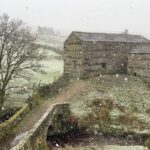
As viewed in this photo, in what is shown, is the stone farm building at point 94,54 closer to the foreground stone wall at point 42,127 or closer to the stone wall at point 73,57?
the stone wall at point 73,57

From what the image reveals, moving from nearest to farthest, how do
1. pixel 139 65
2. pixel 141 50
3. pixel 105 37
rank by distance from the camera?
pixel 139 65
pixel 141 50
pixel 105 37

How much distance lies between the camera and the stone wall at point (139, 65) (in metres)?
53.6

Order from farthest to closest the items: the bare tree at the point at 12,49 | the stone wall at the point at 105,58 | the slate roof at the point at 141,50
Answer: the stone wall at the point at 105,58
the slate roof at the point at 141,50
the bare tree at the point at 12,49

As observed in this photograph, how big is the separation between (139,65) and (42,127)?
23.5 metres

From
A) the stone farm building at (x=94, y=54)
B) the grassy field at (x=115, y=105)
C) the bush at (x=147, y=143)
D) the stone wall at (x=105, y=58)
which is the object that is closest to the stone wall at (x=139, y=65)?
the grassy field at (x=115, y=105)

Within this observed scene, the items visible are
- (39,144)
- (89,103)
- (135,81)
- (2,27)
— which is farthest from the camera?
(135,81)

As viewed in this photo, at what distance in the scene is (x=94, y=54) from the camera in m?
55.1

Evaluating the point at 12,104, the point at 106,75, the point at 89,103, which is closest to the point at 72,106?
the point at 89,103

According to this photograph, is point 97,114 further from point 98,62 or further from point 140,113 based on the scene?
point 98,62

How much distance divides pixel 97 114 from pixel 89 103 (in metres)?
2.03

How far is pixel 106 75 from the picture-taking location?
55562mm

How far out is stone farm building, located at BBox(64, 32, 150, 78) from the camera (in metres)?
54.3

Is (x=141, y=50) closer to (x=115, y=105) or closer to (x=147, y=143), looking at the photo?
(x=115, y=105)

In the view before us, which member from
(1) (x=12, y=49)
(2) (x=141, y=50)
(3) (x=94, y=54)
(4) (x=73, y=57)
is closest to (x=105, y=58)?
(3) (x=94, y=54)
